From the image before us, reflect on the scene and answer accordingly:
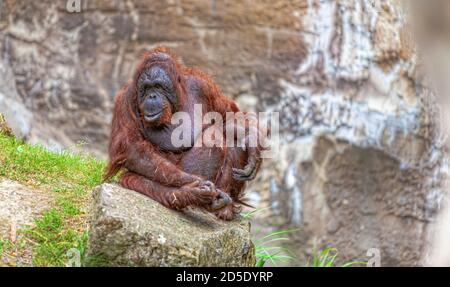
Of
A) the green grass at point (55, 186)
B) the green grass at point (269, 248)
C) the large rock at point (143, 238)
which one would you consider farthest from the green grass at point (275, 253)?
the green grass at point (55, 186)

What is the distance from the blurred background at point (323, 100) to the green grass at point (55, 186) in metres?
1.57

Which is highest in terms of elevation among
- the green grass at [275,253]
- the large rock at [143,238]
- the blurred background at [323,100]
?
the blurred background at [323,100]

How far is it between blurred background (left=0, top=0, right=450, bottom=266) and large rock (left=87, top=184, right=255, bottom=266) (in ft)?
9.72

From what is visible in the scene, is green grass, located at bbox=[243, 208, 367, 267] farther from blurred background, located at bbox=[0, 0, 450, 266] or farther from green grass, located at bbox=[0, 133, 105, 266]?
green grass, located at bbox=[0, 133, 105, 266]

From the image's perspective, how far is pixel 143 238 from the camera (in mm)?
3322

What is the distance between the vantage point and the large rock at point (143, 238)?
131 inches

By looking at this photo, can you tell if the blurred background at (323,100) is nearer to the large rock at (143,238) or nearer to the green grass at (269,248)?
the green grass at (269,248)

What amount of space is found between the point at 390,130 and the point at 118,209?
3.87 m

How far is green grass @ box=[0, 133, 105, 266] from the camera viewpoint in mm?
3767

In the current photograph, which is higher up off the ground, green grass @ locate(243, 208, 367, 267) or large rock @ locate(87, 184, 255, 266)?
large rock @ locate(87, 184, 255, 266)

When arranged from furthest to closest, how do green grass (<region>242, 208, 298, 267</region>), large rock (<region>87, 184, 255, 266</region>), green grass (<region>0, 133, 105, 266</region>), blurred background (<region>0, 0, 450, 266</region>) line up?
1. blurred background (<region>0, 0, 450, 266</region>)
2. green grass (<region>242, 208, 298, 267</region>)
3. green grass (<region>0, 133, 105, 266</region>)
4. large rock (<region>87, 184, 255, 266</region>)

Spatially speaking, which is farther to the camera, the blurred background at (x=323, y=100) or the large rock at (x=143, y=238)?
the blurred background at (x=323, y=100)

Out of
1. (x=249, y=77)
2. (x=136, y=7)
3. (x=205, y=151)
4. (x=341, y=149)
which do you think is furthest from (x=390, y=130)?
(x=205, y=151)

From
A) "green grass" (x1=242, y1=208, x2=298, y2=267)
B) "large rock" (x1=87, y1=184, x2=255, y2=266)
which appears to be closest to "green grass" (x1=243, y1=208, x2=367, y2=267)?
"green grass" (x1=242, y1=208, x2=298, y2=267)
